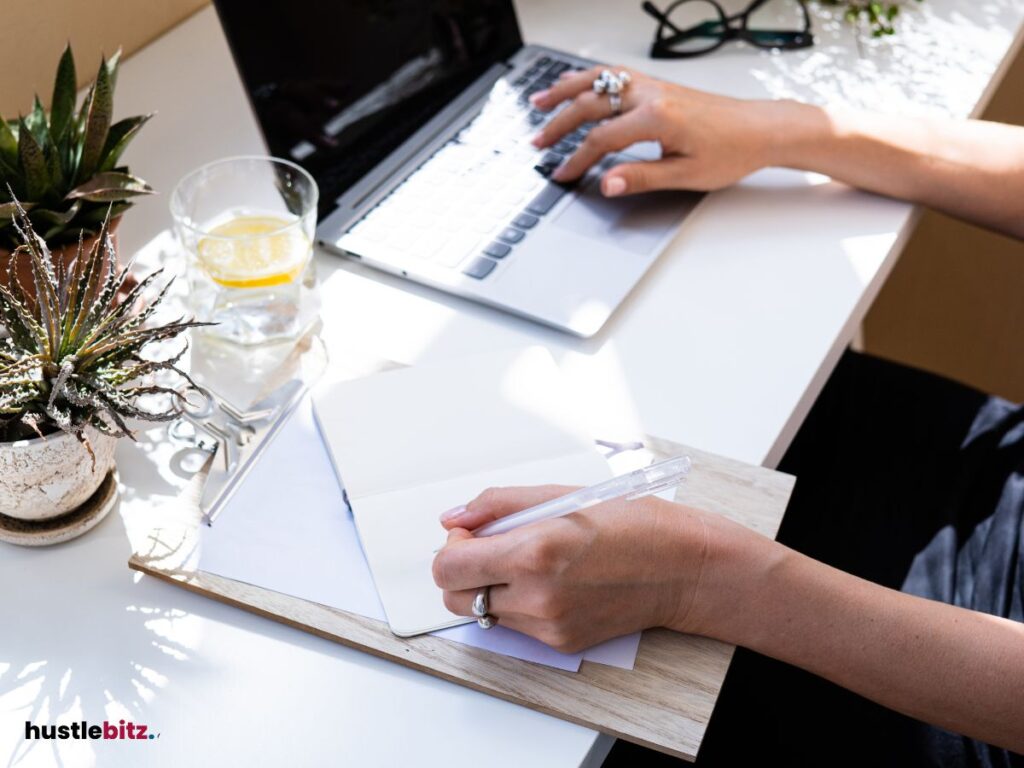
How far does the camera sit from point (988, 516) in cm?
90

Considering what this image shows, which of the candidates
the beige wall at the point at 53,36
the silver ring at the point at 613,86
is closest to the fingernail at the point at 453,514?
the silver ring at the point at 613,86

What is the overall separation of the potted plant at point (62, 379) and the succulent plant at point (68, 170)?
7cm

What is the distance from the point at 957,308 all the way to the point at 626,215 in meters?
0.93

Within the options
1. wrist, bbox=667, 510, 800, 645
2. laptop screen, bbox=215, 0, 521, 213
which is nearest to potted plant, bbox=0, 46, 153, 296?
laptop screen, bbox=215, 0, 521, 213

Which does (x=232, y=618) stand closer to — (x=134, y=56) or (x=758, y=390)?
(x=758, y=390)

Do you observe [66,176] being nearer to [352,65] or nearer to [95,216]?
[95,216]

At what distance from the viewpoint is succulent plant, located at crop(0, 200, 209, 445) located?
601mm

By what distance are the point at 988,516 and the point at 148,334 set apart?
71 cm

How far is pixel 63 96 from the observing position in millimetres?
769

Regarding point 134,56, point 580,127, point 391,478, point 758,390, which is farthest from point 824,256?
point 134,56

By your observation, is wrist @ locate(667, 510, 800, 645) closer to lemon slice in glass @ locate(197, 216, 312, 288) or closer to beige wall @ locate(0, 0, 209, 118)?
lemon slice in glass @ locate(197, 216, 312, 288)

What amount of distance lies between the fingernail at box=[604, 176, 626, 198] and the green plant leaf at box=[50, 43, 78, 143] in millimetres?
436

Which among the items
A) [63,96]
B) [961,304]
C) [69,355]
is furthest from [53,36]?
[961,304]

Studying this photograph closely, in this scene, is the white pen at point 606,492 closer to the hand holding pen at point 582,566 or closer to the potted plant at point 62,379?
the hand holding pen at point 582,566
